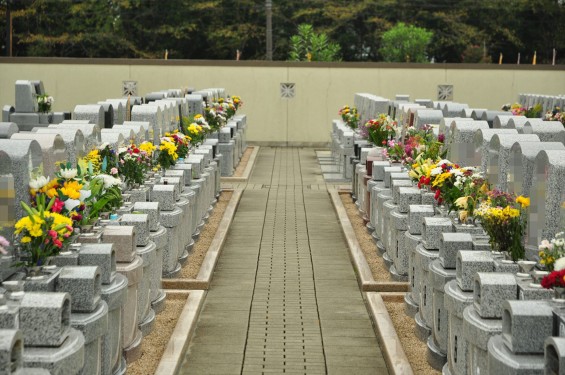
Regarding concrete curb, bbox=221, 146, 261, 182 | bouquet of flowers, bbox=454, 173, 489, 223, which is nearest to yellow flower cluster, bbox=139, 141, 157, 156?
bouquet of flowers, bbox=454, 173, 489, 223

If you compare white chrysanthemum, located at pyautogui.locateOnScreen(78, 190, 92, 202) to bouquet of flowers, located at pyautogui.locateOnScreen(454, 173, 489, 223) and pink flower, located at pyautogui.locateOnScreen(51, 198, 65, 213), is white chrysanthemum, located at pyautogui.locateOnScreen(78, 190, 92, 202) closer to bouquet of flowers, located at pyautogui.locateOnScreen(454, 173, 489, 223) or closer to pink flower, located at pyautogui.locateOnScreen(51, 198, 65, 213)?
pink flower, located at pyautogui.locateOnScreen(51, 198, 65, 213)

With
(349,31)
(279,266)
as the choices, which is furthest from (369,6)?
(279,266)

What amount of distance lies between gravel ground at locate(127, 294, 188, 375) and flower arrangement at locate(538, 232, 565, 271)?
3.34m

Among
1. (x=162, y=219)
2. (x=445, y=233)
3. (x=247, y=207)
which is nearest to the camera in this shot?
(x=445, y=233)

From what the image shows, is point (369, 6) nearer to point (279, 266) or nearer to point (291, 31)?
point (291, 31)

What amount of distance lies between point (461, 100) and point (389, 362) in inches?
1024

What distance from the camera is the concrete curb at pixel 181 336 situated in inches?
327

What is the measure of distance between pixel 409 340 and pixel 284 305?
1.94 metres

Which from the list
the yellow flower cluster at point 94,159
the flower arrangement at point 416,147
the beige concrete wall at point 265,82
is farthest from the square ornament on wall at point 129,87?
the yellow flower cluster at point 94,159

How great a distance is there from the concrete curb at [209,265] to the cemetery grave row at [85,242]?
0.26 meters

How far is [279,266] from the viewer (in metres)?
13.0

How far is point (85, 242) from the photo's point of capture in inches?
313

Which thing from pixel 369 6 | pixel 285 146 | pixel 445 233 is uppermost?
pixel 369 6

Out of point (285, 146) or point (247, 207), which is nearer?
point (247, 207)
